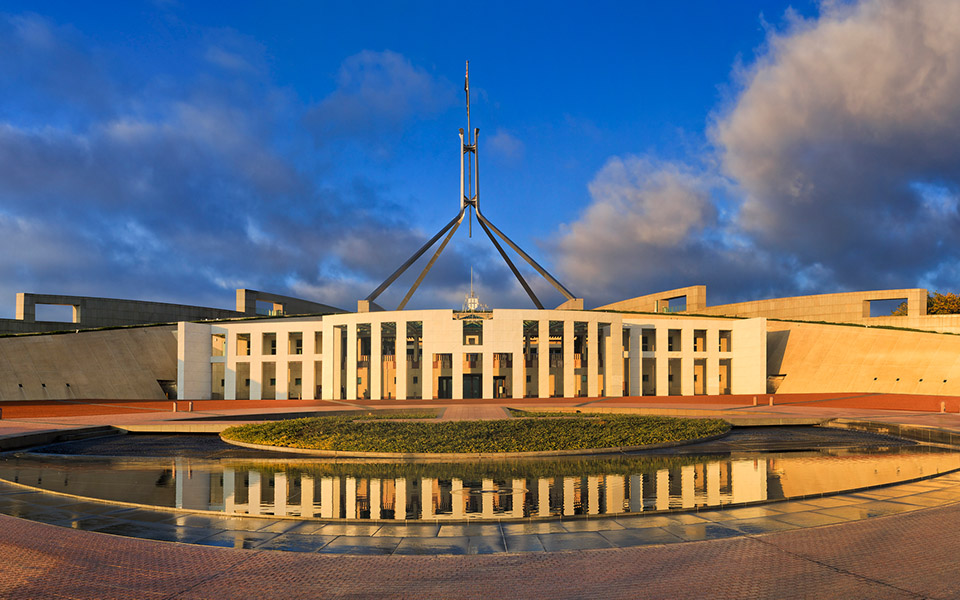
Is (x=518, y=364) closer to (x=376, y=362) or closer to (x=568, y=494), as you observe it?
(x=376, y=362)

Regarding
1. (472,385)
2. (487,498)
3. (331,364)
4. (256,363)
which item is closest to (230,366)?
(256,363)

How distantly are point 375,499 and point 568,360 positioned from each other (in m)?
36.4

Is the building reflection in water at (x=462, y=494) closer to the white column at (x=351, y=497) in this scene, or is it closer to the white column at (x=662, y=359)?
the white column at (x=351, y=497)

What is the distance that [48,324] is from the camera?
58.3 metres

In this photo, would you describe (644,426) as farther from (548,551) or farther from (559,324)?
(559,324)

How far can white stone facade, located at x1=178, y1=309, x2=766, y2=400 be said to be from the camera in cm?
4656

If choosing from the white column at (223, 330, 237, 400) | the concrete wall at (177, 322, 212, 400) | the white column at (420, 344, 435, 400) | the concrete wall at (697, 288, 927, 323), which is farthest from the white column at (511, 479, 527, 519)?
the concrete wall at (697, 288, 927, 323)

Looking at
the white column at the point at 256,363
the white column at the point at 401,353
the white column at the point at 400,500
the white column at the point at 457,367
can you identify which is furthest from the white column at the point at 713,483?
the white column at the point at 256,363

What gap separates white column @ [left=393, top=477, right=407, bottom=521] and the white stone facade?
1264 inches

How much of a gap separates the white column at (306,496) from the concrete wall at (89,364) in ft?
143

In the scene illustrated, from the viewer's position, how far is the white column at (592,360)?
156 feet

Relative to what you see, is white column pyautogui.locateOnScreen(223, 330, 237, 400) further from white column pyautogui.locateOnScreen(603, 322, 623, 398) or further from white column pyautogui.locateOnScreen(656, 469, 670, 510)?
white column pyautogui.locateOnScreen(656, 469, 670, 510)

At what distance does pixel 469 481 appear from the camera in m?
13.4

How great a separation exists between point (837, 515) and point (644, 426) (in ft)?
40.3
